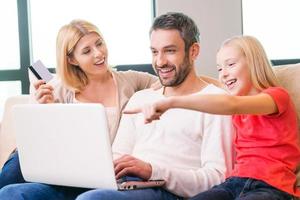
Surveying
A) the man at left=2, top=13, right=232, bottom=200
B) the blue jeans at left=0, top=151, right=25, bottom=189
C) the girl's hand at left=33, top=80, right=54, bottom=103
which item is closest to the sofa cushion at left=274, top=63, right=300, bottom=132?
the man at left=2, top=13, right=232, bottom=200

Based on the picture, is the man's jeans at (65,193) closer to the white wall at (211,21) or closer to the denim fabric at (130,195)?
the denim fabric at (130,195)

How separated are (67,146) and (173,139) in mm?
416

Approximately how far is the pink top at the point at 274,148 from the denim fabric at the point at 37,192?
558mm

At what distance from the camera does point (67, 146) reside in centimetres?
141

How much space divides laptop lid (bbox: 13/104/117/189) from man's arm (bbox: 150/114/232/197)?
0.73ft

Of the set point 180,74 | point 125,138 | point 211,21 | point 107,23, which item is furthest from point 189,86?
point 107,23

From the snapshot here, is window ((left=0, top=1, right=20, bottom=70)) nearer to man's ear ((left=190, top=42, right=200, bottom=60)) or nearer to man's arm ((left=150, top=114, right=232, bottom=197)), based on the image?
man's ear ((left=190, top=42, right=200, bottom=60))

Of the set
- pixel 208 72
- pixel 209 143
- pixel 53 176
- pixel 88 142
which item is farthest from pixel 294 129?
pixel 208 72

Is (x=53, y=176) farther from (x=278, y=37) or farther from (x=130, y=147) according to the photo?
(x=278, y=37)

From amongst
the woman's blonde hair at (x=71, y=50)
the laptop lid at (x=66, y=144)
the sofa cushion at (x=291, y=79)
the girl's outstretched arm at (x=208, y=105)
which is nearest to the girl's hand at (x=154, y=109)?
the girl's outstretched arm at (x=208, y=105)

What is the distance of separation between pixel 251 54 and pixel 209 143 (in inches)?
13.0

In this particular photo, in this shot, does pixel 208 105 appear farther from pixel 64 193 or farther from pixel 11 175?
pixel 11 175

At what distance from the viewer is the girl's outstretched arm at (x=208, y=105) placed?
4.06 feet

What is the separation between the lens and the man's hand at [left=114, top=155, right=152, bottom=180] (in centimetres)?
148
